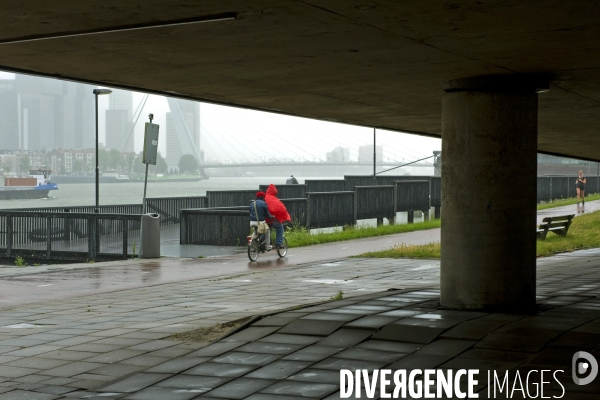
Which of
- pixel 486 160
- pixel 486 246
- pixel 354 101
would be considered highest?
pixel 354 101

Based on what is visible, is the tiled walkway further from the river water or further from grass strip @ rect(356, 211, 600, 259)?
the river water

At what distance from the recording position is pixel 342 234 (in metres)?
23.4

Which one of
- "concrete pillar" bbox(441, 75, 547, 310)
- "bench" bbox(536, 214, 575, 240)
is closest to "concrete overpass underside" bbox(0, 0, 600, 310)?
"concrete pillar" bbox(441, 75, 547, 310)

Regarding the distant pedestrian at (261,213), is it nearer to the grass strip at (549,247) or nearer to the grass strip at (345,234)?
the grass strip at (549,247)

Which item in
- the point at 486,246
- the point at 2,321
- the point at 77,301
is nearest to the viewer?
the point at 486,246

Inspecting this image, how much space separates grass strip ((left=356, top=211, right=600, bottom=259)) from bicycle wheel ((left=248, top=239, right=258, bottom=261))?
2372 mm

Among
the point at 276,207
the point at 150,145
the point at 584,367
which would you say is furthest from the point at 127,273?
the point at 584,367

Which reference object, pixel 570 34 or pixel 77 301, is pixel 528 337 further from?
pixel 77 301

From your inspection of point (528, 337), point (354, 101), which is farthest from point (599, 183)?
point (528, 337)

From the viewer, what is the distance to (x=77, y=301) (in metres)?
11.0

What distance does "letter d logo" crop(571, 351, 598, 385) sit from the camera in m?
5.65

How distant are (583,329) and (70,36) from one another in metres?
5.13

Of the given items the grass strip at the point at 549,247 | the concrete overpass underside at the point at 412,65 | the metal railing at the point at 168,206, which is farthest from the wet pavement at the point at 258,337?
the metal railing at the point at 168,206

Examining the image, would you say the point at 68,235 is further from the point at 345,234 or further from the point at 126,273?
the point at 345,234
